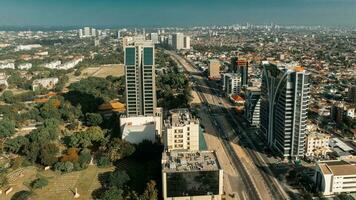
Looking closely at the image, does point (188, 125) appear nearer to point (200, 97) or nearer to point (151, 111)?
point (151, 111)

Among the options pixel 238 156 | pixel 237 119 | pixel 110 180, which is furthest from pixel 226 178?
pixel 237 119

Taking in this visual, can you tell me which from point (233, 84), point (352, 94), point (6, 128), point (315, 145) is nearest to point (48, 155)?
point (6, 128)

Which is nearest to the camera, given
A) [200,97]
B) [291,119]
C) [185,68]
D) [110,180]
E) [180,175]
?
[180,175]

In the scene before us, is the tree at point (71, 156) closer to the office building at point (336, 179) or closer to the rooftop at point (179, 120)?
the rooftop at point (179, 120)

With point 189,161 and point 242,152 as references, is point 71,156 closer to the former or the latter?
point 189,161

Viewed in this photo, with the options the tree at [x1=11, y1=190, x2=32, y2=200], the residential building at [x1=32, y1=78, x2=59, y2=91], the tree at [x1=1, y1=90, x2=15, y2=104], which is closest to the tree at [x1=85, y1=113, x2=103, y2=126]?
the tree at [x1=11, y1=190, x2=32, y2=200]

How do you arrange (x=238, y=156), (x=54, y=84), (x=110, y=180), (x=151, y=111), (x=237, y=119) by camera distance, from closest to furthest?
(x=110, y=180), (x=238, y=156), (x=151, y=111), (x=237, y=119), (x=54, y=84)
